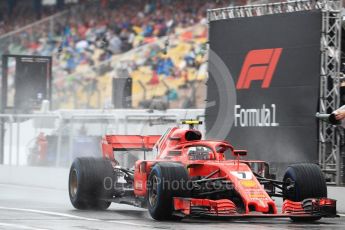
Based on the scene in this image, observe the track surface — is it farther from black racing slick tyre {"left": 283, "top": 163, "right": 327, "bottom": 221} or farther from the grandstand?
the grandstand

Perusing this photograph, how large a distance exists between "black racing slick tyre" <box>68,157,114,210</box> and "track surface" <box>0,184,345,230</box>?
27 cm

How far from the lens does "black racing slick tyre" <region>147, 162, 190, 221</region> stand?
14070 millimetres

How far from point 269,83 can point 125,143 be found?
3.94 metres

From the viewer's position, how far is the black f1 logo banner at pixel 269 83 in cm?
1906

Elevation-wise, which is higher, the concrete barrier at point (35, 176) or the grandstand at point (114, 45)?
the grandstand at point (114, 45)

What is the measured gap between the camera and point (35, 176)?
81.0 feet

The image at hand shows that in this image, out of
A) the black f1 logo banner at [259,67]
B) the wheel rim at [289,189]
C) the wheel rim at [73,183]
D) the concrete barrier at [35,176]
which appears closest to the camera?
the wheel rim at [289,189]

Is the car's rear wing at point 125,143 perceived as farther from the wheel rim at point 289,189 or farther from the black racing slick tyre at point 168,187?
the wheel rim at point 289,189

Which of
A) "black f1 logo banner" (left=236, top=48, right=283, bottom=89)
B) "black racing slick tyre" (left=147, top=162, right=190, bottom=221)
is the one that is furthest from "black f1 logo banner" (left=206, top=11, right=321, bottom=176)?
"black racing slick tyre" (left=147, top=162, right=190, bottom=221)

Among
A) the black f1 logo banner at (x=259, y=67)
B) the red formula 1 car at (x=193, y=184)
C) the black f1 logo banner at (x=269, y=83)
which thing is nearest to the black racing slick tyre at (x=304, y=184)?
the red formula 1 car at (x=193, y=184)

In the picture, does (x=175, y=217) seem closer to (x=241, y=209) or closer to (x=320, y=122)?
(x=241, y=209)

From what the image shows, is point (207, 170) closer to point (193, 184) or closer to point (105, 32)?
point (193, 184)

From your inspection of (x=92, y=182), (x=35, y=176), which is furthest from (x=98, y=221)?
(x=35, y=176)

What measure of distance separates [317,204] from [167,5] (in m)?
25.2
